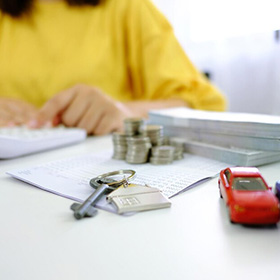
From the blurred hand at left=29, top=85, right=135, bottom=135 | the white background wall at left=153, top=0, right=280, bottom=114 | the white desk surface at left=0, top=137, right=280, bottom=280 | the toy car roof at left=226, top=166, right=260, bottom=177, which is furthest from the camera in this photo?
the white background wall at left=153, top=0, right=280, bottom=114

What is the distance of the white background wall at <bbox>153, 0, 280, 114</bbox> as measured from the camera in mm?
1418

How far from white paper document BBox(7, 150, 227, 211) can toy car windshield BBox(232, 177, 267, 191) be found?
0.08 metres

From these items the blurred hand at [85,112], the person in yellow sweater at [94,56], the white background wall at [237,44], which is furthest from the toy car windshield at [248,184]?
the white background wall at [237,44]

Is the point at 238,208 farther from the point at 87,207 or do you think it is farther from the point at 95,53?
the point at 95,53

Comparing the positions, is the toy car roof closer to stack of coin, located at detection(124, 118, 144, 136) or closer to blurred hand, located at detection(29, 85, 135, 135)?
stack of coin, located at detection(124, 118, 144, 136)

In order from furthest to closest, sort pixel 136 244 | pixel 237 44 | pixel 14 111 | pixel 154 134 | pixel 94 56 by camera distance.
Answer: pixel 237 44 < pixel 94 56 < pixel 14 111 < pixel 154 134 < pixel 136 244

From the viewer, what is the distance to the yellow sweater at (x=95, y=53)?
1145 mm

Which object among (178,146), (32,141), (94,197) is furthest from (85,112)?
(94,197)


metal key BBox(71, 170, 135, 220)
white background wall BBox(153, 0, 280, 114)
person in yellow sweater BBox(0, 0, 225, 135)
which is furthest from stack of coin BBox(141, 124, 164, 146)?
white background wall BBox(153, 0, 280, 114)

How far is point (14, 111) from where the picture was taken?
106 centimetres

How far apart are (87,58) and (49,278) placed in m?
1.01

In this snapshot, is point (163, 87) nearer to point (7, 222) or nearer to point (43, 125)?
point (43, 125)

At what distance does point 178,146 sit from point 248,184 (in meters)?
0.29

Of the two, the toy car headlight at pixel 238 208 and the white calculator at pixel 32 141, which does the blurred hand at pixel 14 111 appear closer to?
the white calculator at pixel 32 141
